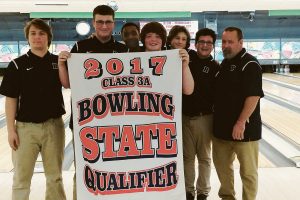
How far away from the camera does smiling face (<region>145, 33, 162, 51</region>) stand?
2.41 m

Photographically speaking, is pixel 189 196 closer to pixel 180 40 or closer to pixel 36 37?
pixel 180 40

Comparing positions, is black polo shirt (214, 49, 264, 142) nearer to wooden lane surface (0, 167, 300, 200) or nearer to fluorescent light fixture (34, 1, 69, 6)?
wooden lane surface (0, 167, 300, 200)

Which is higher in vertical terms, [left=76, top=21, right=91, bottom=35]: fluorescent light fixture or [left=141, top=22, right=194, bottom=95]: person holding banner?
[left=76, top=21, right=91, bottom=35]: fluorescent light fixture

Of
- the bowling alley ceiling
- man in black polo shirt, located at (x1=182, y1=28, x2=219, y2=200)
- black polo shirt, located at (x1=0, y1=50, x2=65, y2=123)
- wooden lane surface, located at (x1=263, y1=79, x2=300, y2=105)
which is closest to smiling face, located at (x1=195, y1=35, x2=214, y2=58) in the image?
man in black polo shirt, located at (x1=182, y1=28, x2=219, y2=200)

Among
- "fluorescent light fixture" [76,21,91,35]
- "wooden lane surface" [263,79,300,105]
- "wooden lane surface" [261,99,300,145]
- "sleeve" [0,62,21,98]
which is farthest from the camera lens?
"fluorescent light fixture" [76,21,91,35]

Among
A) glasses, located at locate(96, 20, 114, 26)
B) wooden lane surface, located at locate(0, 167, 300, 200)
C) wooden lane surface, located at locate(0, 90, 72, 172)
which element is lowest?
wooden lane surface, located at locate(0, 167, 300, 200)

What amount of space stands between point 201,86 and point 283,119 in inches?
149

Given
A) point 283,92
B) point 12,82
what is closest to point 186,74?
point 12,82

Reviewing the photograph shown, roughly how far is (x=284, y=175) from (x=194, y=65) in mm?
1523

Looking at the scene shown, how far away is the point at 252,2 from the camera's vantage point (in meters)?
8.52

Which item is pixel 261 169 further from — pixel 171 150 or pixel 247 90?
pixel 171 150

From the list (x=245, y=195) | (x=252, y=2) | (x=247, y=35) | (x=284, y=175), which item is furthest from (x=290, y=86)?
(x=245, y=195)

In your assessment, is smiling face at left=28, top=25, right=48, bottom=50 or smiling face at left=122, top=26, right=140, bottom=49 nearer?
smiling face at left=28, top=25, right=48, bottom=50

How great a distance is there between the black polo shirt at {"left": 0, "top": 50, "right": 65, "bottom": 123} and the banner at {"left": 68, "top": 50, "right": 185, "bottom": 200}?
0.78ft
